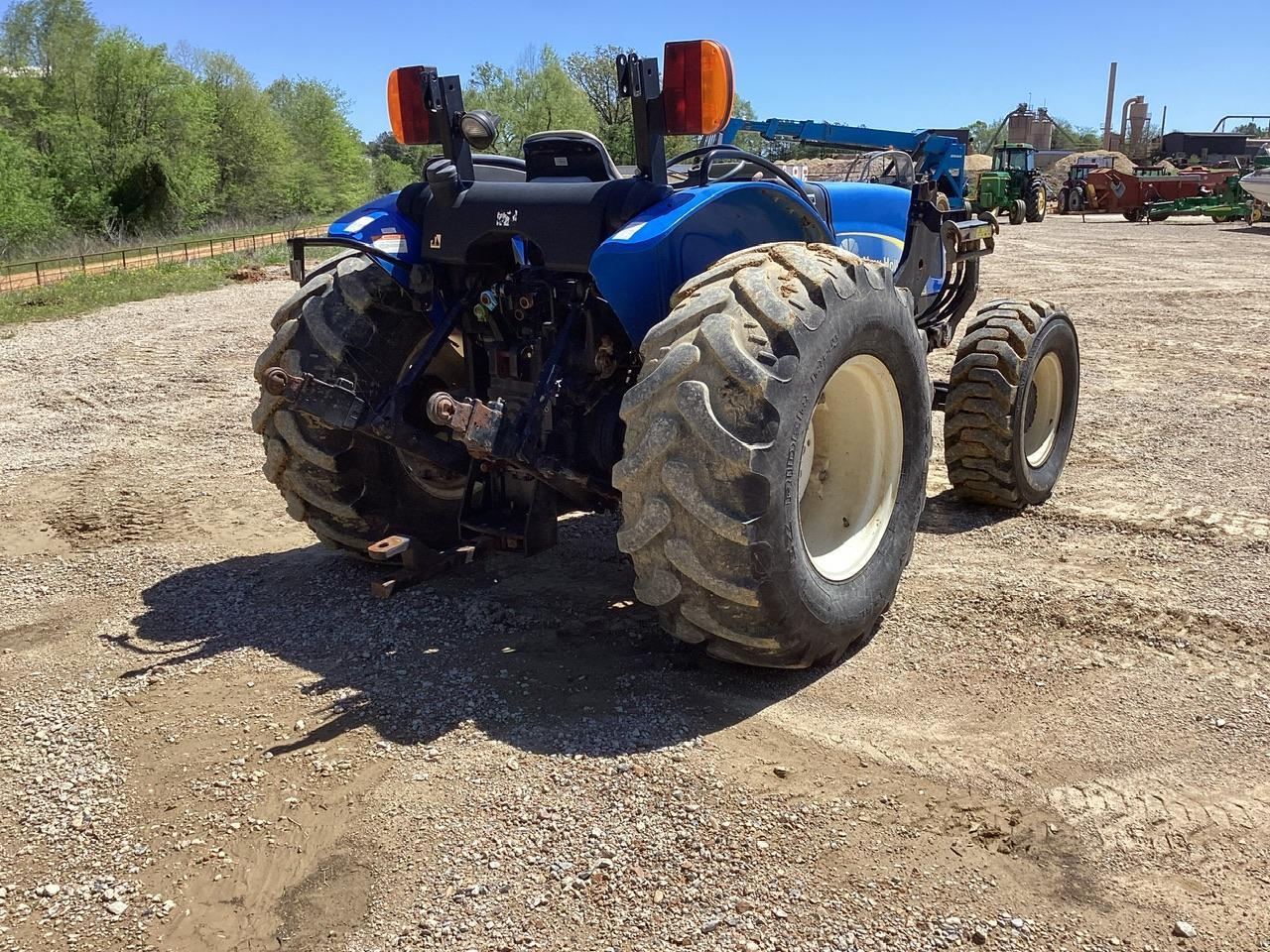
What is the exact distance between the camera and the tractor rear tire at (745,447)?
10.5 ft

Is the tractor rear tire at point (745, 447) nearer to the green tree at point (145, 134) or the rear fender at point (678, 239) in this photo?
the rear fender at point (678, 239)

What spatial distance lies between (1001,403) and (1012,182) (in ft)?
102

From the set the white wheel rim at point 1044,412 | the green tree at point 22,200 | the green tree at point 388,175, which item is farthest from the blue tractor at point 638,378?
the green tree at point 388,175

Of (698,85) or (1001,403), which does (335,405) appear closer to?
(698,85)

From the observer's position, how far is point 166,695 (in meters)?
3.80

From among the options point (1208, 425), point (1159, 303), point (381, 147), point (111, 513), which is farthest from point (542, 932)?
point (381, 147)

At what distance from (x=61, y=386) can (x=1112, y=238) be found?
2302cm

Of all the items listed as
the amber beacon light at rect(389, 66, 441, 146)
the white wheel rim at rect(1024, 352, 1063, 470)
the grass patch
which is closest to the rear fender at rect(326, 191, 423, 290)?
the amber beacon light at rect(389, 66, 441, 146)

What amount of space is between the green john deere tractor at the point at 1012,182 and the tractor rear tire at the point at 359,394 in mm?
30553

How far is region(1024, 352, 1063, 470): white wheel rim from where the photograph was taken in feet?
19.3

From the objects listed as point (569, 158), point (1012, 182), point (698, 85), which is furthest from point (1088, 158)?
point (698, 85)

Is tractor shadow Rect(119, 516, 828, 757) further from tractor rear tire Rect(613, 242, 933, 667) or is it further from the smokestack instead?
the smokestack

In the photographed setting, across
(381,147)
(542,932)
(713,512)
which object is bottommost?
(542,932)

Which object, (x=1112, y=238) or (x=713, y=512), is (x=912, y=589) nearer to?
(x=713, y=512)
